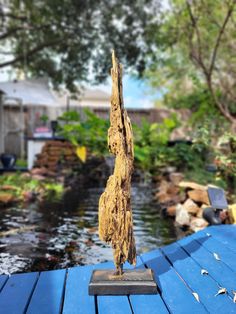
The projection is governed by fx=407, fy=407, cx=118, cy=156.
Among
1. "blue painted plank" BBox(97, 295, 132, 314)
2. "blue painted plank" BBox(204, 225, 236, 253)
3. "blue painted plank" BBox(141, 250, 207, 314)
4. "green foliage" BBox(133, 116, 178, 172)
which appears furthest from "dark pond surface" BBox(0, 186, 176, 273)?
"green foliage" BBox(133, 116, 178, 172)

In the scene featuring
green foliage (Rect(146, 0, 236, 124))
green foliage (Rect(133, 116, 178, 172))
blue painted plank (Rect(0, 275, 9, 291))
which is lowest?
blue painted plank (Rect(0, 275, 9, 291))

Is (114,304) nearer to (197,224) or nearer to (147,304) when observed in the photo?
(147,304)

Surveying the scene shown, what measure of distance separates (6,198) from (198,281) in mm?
6109

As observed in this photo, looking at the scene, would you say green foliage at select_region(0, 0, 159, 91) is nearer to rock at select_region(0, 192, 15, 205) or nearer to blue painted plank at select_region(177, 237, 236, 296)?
rock at select_region(0, 192, 15, 205)

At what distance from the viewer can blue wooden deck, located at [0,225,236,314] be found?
261cm

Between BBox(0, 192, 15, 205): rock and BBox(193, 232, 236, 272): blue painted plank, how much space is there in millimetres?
5043

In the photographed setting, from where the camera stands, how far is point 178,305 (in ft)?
8.71

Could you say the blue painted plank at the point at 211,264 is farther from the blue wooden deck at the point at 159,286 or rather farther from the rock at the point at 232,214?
the rock at the point at 232,214

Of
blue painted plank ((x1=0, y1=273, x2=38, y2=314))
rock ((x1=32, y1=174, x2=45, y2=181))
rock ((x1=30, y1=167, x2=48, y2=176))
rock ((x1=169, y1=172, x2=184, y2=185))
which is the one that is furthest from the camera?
rock ((x1=30, y1=167, x2=48, y2=176))

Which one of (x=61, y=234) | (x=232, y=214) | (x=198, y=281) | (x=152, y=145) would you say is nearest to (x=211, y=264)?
(x=198, y=281)

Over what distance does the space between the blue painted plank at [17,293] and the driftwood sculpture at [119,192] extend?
27.4 inches

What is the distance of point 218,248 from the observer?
12.3 ft

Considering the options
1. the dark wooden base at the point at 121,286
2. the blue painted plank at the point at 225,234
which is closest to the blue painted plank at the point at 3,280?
the dark wooden base at the point at 121,286

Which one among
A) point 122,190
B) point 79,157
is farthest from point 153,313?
point 79,157
